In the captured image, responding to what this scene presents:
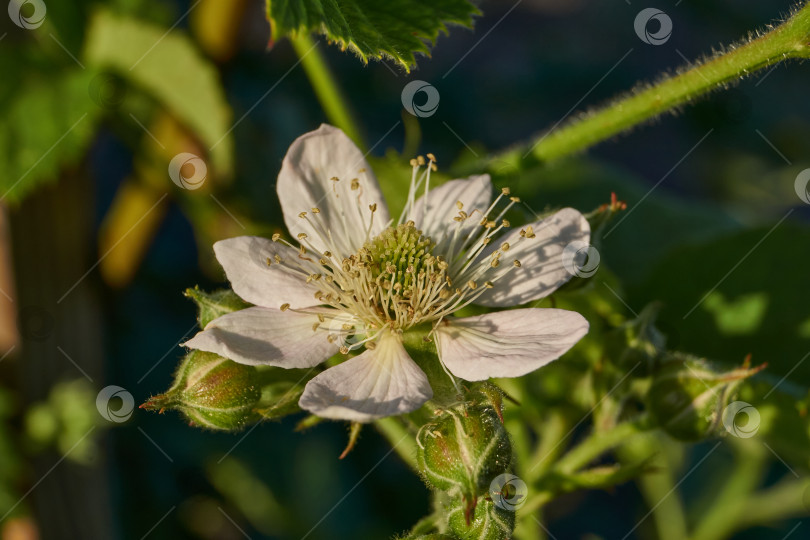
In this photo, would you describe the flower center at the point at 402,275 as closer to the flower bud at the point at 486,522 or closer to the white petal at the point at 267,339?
the white petal at the point at 267,339

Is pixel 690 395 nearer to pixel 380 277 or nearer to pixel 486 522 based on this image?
pixel 486 522

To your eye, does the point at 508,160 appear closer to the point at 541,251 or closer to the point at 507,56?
the point at 541,251

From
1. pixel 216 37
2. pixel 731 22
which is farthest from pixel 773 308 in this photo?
pixel 731 22

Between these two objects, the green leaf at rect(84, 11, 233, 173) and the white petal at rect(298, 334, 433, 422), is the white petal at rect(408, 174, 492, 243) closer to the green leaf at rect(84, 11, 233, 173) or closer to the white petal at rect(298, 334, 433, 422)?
the white petal at rect(298, 334, 433, 422)

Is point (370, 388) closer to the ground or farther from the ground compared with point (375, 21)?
closer to the ground

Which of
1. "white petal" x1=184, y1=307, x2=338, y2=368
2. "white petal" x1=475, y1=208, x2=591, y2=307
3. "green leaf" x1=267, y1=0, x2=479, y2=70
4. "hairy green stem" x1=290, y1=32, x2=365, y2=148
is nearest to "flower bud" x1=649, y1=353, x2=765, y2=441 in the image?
"white petal" x1=475, y1=208, x2=591, y2=307

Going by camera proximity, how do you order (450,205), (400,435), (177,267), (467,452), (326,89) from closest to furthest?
(467,452)
(400,435)
(450,205)
(326,89)
(177,267)

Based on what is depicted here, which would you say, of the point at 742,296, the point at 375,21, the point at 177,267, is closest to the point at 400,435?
the point at 375,21
